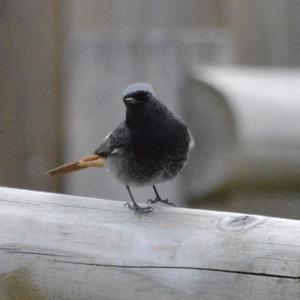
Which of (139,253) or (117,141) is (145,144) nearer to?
(117,141)

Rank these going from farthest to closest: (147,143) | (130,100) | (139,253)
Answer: (147,143) → (130,100) → (139,253)

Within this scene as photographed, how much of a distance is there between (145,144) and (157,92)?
1.73 metres

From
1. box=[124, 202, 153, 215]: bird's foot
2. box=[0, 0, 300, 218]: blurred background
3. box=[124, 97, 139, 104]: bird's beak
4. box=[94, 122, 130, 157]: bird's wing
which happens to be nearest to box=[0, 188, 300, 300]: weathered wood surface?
box=[124, 202, 153, 215]: bird's foot

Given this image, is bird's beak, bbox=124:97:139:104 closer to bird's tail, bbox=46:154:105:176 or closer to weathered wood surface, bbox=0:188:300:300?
bird's tail, bbox=46:154:105:176

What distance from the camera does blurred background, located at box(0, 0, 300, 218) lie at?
488 centimetres

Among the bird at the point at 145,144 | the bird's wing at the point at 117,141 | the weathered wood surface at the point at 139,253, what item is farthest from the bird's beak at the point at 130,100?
the weathered wood surface at the point at 139,253

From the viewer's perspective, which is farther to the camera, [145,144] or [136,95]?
[145,144]

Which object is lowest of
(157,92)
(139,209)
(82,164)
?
(157,92)

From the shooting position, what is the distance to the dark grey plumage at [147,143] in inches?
153

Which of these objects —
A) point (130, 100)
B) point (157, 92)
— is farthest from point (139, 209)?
point (157, 92)

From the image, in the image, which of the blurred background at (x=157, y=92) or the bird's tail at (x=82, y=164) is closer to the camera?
the bird's tail at (x=82, y=164)

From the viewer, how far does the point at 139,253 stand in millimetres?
2723

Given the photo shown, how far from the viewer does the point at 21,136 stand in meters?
4.90

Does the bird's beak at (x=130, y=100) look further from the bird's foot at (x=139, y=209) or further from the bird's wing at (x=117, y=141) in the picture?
the bird's foot at (x=139, y=209)
